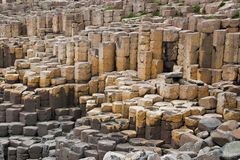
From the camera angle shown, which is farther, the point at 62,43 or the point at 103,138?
the point at 62,43

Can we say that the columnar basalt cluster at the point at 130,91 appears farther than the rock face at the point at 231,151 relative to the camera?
Yes

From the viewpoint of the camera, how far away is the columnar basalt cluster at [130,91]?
1397 cm

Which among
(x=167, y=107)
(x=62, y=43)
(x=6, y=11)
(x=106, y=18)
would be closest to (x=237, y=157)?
(x=167, y=107)

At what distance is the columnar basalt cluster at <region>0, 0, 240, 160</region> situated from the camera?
45.8 ft

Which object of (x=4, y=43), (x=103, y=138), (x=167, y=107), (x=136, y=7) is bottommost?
(x=103, y=138)

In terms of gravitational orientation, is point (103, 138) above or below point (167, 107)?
below

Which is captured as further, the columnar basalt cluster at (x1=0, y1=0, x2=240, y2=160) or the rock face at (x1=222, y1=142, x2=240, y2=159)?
the columnar basalt cluster at (x1=0, y1=0, x2=240, y2=160)

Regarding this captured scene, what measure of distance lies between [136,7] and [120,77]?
10.5 m

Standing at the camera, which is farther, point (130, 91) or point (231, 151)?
point (130, 91)

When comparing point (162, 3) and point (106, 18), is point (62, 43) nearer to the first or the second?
point (106, 18)

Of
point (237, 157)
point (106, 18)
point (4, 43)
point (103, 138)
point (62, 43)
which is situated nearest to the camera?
point (237, 157)

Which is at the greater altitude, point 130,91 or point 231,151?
point 130,91

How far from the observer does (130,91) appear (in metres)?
16.2

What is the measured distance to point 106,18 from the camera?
27.4 m
